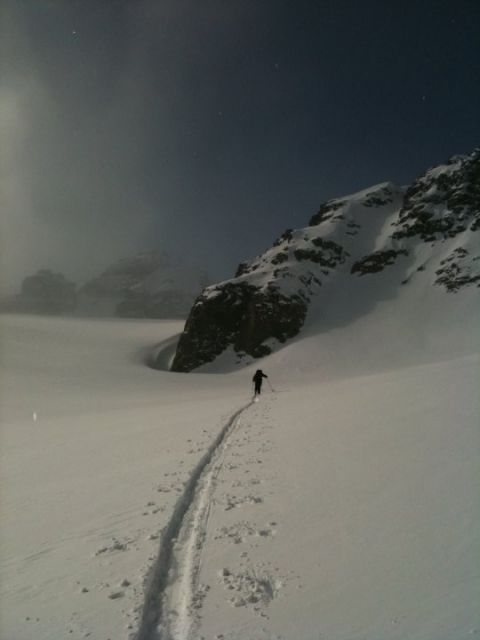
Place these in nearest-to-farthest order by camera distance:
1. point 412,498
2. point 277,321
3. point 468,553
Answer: point 468,553 < point 412,498 < point 277,321

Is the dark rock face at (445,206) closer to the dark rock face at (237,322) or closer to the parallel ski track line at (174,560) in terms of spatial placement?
the dark rock face at (237,322)

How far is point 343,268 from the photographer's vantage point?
80.2 m

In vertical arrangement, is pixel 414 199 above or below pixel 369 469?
above

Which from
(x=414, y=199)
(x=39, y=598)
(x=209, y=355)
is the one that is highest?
(x=414, y=199)

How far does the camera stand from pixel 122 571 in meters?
5.44

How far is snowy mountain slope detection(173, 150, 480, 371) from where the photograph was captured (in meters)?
65.5

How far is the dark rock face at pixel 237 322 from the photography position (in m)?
64.8

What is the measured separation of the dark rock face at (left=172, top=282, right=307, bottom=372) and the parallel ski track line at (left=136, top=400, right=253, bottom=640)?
174ft

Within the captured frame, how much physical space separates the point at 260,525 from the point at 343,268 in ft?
254

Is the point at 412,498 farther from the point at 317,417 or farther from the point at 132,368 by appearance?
the point at 132,368

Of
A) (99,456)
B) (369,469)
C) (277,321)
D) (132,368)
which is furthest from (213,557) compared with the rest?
(277,321)

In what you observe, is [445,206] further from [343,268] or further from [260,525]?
[260,525]

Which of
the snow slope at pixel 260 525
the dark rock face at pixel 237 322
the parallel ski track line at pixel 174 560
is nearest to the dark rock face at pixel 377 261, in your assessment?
the dark rock face at pixel 237 322

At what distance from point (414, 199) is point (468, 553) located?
3716 inches
